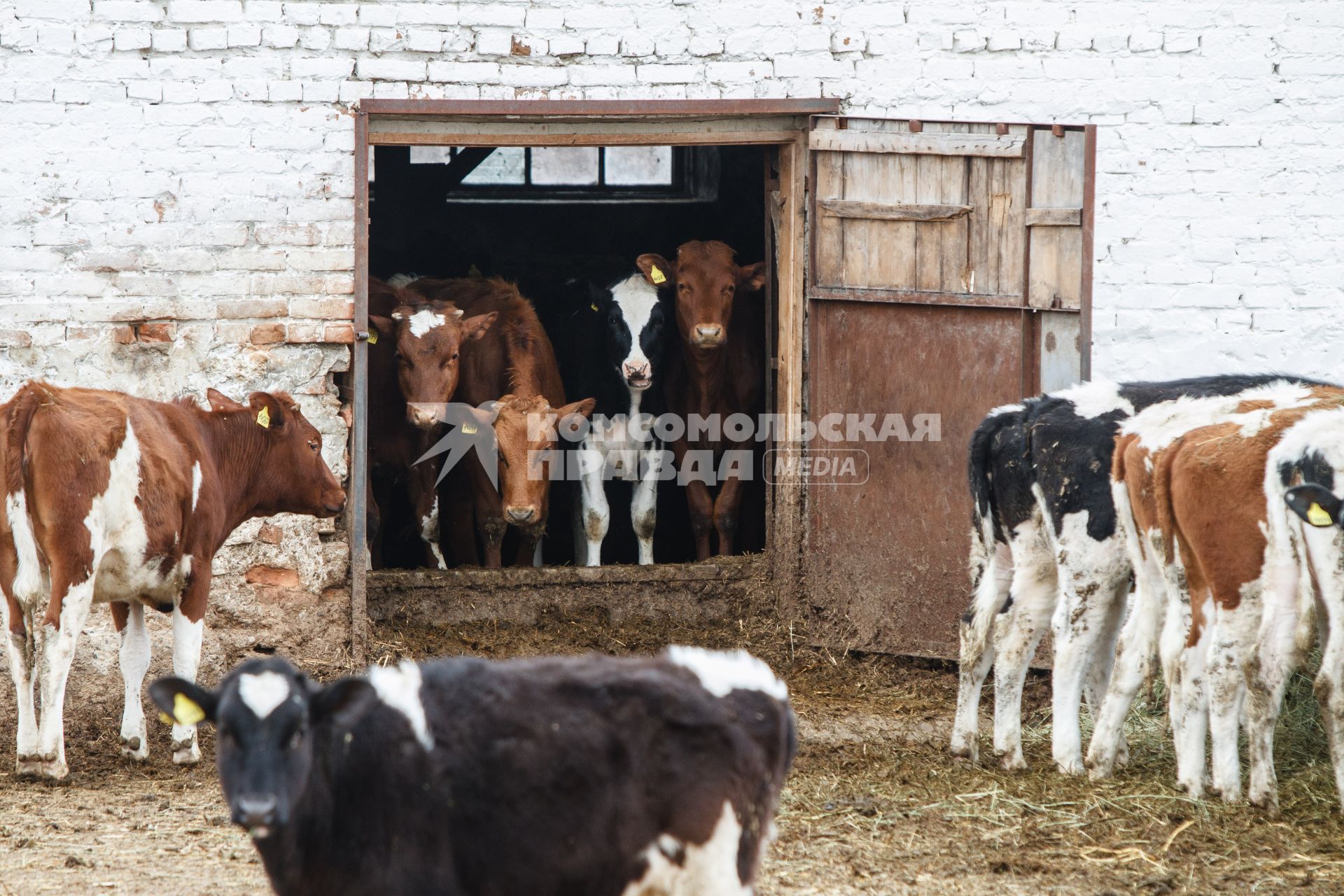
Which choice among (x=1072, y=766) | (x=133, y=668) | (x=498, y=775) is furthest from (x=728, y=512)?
(x=498, y=775)

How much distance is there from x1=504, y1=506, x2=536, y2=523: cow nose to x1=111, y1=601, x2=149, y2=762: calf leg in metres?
2.82

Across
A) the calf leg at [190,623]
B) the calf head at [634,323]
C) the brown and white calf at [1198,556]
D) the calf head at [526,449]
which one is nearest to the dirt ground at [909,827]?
the brown and white calf at [1198,556]

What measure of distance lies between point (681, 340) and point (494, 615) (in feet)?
8.65

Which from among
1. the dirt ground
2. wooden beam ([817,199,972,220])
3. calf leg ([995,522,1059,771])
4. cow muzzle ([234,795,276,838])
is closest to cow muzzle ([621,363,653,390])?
wooden beam ([817,199,972,220])

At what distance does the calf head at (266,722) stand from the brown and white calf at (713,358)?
663 centimetres

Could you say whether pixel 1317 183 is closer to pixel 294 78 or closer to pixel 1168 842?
pixel 1168 842

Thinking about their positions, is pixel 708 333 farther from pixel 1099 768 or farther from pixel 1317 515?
pixel 1317 515

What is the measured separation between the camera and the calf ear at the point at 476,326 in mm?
10289

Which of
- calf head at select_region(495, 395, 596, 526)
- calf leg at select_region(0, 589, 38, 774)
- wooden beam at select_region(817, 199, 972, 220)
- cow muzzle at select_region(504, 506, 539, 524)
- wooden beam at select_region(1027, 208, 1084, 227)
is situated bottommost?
calf leg at select_region(0, 589, 38, 774)

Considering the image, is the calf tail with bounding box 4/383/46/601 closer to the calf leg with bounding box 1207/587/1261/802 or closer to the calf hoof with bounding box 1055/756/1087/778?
the calf hoof with bounding box 1055/756/1087/778

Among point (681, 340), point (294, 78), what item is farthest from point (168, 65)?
point (681, 340)

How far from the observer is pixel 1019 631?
6.88 m

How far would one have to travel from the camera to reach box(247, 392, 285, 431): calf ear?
24.5 ft

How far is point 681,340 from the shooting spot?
35.7 feet
